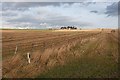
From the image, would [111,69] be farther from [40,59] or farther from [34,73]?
[40,59]

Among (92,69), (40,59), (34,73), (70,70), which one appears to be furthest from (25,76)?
(40,59)

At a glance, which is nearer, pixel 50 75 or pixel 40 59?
pixel 50 75

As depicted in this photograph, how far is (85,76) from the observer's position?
1778cm

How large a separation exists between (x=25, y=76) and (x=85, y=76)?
3.31 meters

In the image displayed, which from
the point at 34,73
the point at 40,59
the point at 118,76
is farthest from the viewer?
the point at 40,59

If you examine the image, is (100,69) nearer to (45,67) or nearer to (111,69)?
(111,69)

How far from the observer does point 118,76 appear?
1756 cm

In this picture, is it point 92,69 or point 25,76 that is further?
point 92,69

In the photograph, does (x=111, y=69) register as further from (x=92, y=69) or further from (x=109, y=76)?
(x=109, y=76)

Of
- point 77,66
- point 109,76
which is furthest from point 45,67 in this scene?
point 109,76

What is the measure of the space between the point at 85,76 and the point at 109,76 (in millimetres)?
1259

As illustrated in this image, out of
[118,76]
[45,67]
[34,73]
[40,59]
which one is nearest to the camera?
[118,76]

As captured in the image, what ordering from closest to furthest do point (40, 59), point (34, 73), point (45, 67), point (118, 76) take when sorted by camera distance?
point (118, 76) < point (34, 73) < point (45, 67) < point (40, 59)

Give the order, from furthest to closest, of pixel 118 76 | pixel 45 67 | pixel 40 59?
pixel 40 59 → pixel 45 67 → pixel 118 76
